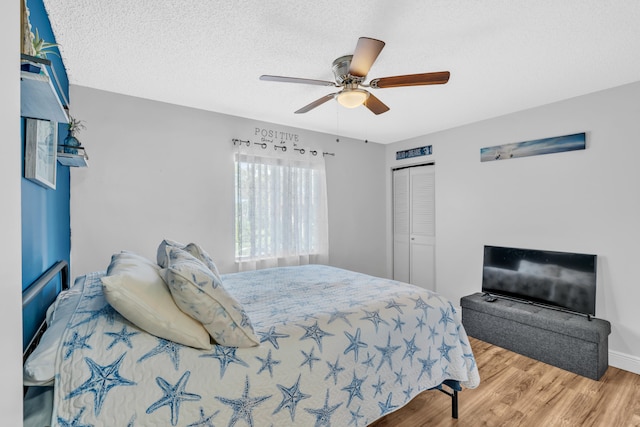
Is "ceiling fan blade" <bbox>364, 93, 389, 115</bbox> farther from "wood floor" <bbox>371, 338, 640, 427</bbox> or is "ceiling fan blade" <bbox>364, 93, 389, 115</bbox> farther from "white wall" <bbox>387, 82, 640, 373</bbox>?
"wood floor" <bbox>371, 338, 640, 427</bbox>

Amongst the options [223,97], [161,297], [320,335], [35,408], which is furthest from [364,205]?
[35,408]

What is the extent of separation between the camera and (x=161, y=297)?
4.30ft

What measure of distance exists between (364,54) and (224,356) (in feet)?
5.72

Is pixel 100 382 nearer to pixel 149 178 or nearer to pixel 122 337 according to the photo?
pixel 122 337

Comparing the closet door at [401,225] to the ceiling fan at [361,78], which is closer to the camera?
the ceiling fan at [361,78]

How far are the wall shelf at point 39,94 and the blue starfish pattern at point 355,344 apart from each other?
5.28 feet

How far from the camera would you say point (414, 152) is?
15.2 ft

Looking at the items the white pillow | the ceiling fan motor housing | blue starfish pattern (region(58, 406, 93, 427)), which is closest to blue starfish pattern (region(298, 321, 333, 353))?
blue starfish pattern (region(58, 406, 93, 427))

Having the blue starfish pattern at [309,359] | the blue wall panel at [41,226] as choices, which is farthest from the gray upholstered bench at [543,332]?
the blue wall panel at [41,226]

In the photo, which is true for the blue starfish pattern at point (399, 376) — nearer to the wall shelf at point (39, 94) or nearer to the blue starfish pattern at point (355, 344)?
the blue starfish pattern at point (355, 344)

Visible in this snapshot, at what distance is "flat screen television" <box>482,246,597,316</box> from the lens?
9.52ft

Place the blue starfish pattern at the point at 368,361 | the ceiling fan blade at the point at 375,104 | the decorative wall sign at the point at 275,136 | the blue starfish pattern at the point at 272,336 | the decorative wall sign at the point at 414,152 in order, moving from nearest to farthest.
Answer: the blue starfish pattern at the point at 272,336 < the blue starfish pattern at the point at 368,361 < the ceiling fan blade at the point at 375,104 < the decorative wall sign at the point at 275,136 < the decorative wall sign at the point at 414,152

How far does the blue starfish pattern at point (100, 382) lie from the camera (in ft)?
3.52

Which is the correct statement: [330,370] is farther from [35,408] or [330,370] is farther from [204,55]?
[204,55]
